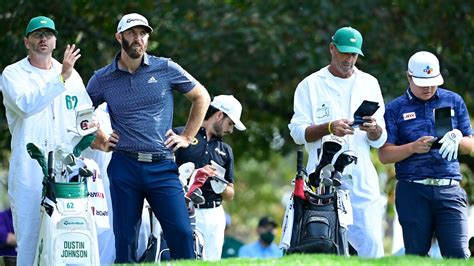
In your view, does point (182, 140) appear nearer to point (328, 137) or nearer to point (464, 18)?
point (328, 137)

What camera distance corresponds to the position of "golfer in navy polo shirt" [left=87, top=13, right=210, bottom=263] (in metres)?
11.8

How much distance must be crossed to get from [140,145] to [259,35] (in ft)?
24.0

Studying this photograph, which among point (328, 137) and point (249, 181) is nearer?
point (328, 137)

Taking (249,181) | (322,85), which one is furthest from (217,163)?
(249,181)

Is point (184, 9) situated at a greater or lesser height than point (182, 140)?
greater

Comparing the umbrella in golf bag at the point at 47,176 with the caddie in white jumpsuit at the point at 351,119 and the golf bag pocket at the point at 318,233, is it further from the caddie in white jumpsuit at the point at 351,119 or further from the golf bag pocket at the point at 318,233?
the caddie in white jumpsuit at the point at 351,119

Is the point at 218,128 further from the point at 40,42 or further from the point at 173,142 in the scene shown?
the point at 40,42

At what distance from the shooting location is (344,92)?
12.7 meters

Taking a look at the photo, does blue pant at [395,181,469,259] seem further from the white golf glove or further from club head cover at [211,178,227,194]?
club head cover at [211,178,227,194]

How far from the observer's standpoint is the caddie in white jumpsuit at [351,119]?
12594 mm

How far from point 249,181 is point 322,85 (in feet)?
112

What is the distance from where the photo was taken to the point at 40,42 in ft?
39.7

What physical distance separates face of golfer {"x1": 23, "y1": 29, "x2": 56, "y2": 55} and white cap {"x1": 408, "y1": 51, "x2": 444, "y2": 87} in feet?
10.3

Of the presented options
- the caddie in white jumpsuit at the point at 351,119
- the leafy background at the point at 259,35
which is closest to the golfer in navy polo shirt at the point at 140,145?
the caddie in white jumpsuit at the point at 351,119
